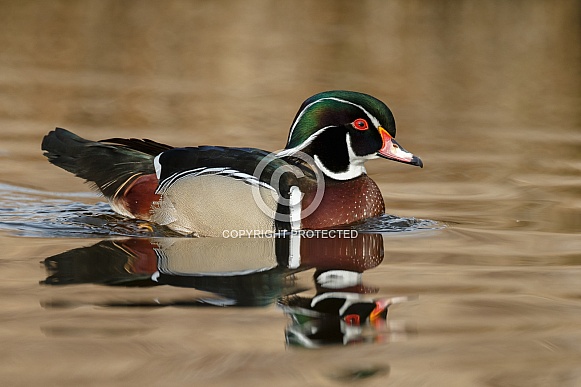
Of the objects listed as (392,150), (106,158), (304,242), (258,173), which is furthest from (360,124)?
(106,158)

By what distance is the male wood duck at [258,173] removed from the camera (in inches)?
271

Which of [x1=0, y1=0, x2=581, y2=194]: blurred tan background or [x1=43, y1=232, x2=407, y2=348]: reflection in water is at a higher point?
[x1=0, y1=0, x2=581, y2=194]: blurred tan background

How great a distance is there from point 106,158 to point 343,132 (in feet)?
5.58

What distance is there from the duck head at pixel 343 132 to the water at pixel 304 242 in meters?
0.49

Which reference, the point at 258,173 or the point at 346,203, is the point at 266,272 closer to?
the point at 258,173

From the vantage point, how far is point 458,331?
483 centimetres

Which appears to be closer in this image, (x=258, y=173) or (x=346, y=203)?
(x=258, y=173)

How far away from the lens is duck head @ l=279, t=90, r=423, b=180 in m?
7.28

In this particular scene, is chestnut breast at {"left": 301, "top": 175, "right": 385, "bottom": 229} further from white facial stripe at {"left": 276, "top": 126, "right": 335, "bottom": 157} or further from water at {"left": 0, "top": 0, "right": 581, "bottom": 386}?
white facial stripe at {"left": 276, "top": 126, "right": 335, "bottom": 157}

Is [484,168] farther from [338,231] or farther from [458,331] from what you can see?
[458,331]

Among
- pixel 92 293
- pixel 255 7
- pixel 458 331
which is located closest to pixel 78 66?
pixel 255 7

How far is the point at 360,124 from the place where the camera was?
289 inches

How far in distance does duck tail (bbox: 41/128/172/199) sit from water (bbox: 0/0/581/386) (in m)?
0.29

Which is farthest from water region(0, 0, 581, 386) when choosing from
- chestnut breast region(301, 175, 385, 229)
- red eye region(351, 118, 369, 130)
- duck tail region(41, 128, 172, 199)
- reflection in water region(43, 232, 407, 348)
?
red eye region(351, 118, 369, 130)
